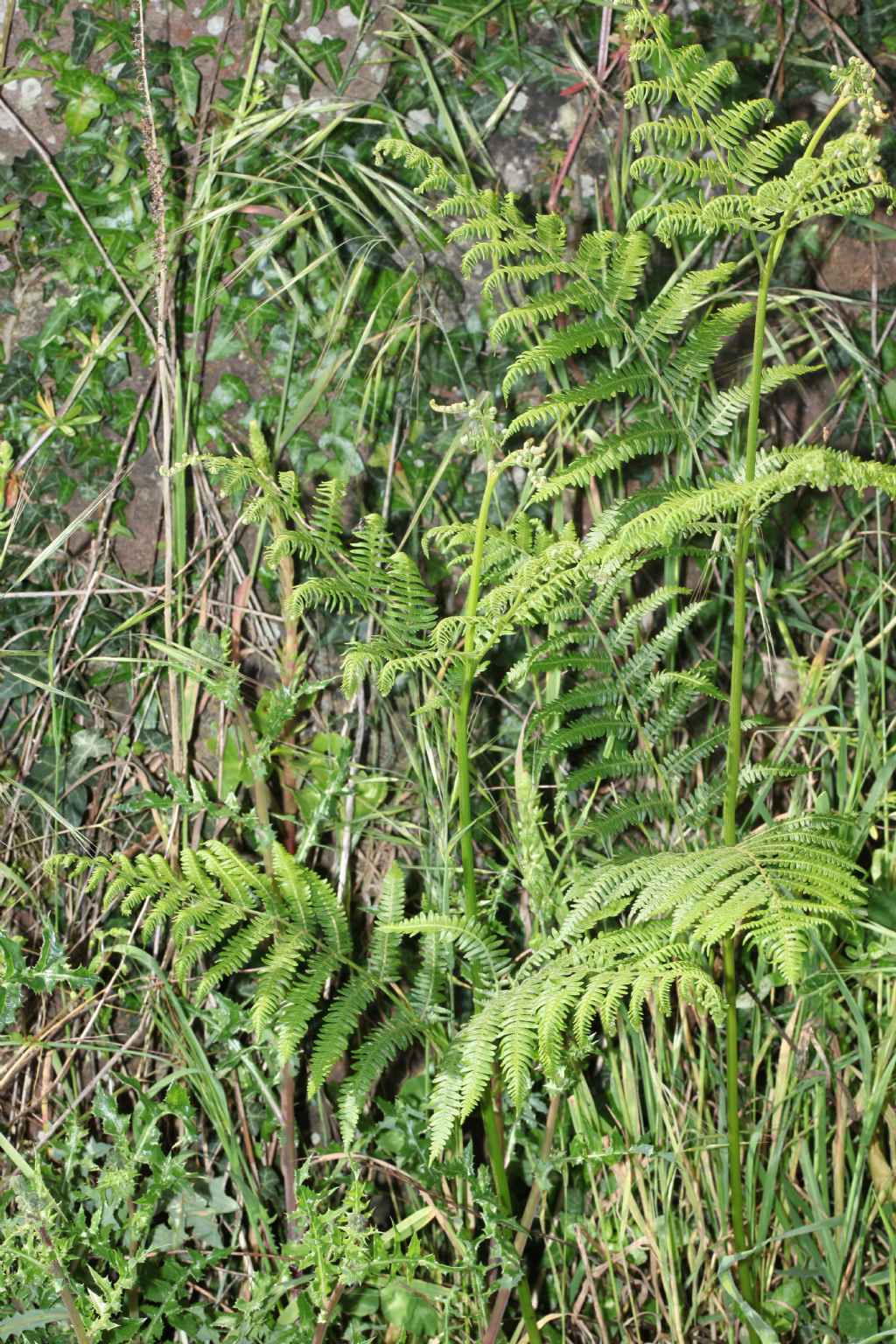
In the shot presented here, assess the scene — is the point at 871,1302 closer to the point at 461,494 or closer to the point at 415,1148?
the point at 415,1148

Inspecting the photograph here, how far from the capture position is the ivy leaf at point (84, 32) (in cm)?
208

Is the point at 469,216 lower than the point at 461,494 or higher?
higher

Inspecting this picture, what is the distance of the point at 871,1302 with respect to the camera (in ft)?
6.22

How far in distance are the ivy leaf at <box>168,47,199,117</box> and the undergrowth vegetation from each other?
0.06 ft

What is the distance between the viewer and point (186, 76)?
208 cm

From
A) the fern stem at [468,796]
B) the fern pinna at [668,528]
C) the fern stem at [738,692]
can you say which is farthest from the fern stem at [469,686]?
the fern stem at [738,692]

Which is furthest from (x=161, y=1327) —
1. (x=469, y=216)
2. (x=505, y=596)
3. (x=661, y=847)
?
(x=469, y=216)

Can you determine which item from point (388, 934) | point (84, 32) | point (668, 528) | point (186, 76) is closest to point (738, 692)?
point (668, 528)

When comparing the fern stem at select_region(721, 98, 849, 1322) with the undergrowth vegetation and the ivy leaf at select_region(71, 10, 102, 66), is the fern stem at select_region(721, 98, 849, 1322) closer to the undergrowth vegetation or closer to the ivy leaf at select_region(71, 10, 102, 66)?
the undergrowth vegetation

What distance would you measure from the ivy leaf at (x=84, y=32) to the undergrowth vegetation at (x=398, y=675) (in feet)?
0.03

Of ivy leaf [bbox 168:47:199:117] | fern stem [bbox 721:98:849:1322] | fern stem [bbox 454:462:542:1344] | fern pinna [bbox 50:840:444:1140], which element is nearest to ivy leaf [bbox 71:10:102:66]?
ivy leaf [bbox 168:47:199:117]

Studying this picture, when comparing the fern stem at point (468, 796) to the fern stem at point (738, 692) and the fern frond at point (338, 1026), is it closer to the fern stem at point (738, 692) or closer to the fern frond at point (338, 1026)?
the fern frond at point (338, 1026)

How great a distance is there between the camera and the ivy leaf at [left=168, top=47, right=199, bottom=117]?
6.82ft

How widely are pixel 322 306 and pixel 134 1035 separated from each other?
1.26 metres
